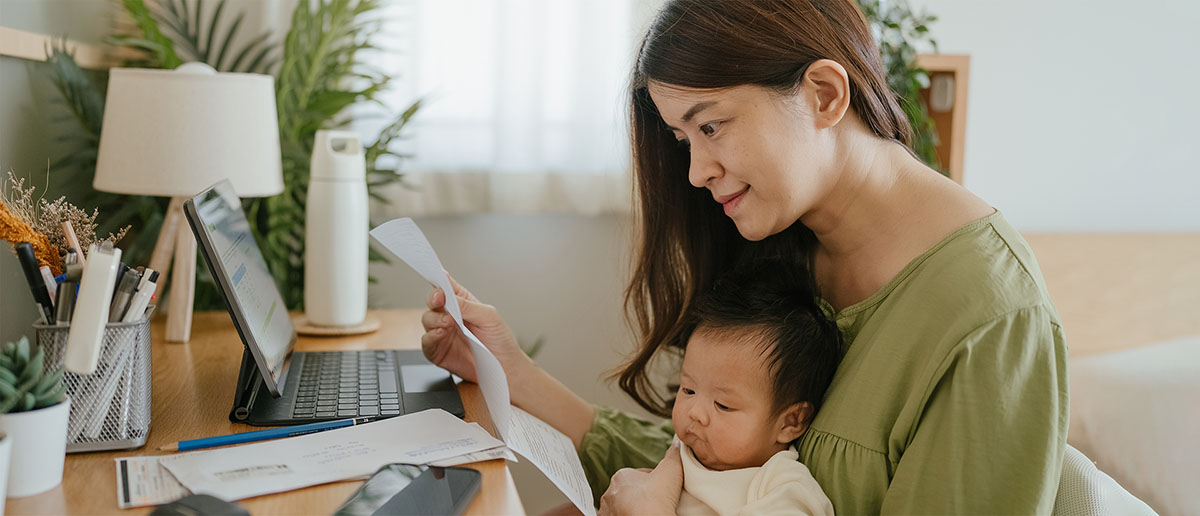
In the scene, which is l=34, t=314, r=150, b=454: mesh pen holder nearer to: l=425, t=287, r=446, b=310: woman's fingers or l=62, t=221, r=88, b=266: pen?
l=62, t=221, r=88, b=266: pen

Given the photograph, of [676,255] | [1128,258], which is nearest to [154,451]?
[676,255]

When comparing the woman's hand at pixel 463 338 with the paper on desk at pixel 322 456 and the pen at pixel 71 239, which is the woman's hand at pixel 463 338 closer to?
the paper on desk at pixel 322 456

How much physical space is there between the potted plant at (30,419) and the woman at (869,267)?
549 millimetres

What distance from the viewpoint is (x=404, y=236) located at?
1118 millimetres

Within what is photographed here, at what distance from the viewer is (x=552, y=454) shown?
1148mm

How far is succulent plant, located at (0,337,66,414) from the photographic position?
81 centimetres

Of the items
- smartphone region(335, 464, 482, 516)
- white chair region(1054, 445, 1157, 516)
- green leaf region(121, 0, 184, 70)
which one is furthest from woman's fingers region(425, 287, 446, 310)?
green leaf region(121, 0, 184, 70)

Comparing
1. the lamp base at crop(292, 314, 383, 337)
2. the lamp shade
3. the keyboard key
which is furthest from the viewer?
the lamp base at crop(292, 314, 383, 337)

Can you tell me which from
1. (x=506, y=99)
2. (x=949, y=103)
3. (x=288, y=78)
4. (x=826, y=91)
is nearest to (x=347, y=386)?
(x=826, y=91)

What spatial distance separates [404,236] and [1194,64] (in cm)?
220

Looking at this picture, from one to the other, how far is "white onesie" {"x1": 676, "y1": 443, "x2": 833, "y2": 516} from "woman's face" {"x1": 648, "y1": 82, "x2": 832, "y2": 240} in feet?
0.97

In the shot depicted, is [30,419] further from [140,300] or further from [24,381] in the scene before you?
[140,300]

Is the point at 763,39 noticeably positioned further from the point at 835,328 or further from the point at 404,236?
the point at 404,236

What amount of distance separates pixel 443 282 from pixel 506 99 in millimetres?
1280
